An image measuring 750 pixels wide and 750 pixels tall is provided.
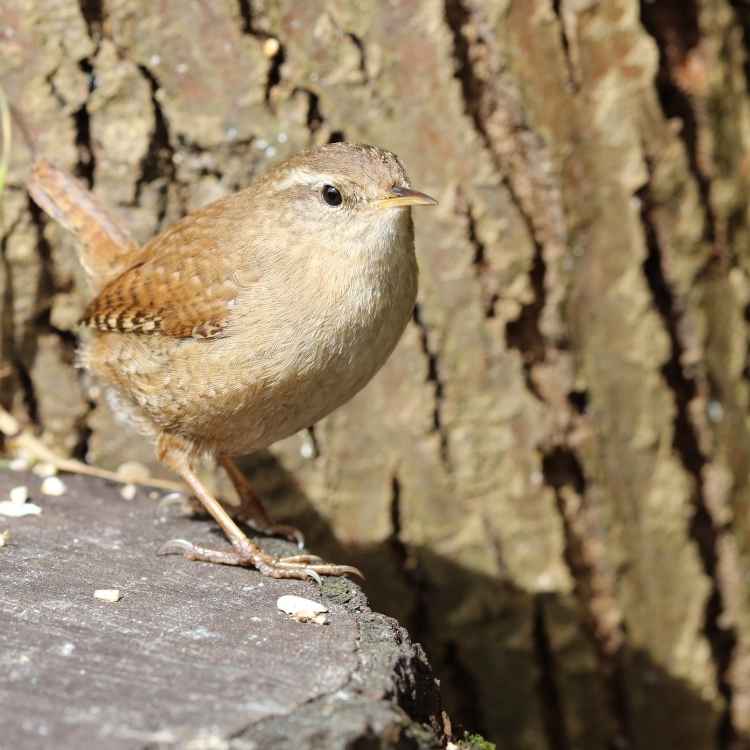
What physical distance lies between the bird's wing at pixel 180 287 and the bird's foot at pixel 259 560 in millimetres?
544

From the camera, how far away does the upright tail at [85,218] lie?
3471mm

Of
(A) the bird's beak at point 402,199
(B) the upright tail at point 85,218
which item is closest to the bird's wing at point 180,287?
(B) the upright tail at point 85,218

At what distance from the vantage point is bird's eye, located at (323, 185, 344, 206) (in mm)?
2967

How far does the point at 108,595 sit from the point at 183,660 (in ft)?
1.37

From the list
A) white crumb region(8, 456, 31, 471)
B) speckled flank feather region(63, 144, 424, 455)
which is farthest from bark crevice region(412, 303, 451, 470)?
white crumb region(8, 456, 31, 471)

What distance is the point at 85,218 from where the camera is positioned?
3.49 meters

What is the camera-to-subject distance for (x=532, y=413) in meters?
3.90

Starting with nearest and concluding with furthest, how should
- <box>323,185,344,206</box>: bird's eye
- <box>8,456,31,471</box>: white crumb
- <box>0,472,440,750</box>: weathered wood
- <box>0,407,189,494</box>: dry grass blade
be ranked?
<box>0,472,440,750</box>: weathered wood, <box>323,185,344,206</box>: bird's eye, <box>8,456,31,471</box>: white crumb, <box>0,407,189,494</box>: dry grass blade

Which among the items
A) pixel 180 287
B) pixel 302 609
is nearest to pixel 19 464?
pixel 180 287

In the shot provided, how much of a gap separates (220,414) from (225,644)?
0.89 m

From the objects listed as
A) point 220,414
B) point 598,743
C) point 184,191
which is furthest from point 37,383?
point 598,743

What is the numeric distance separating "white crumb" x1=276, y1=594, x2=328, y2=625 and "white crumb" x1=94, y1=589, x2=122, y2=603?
1.11ft

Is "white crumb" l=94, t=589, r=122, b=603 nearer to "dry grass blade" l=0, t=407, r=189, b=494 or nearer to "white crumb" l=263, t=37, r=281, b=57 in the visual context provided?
"dry grass blade" l=0, t=407, r=189, b=494

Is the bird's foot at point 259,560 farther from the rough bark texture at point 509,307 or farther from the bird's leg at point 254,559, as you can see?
the rough bark texture at point 509,307
